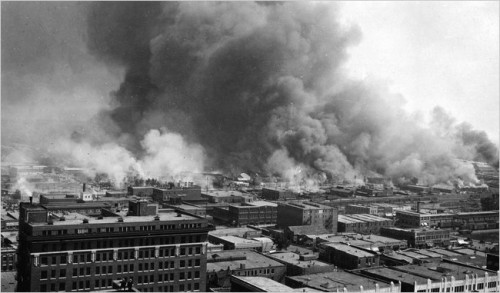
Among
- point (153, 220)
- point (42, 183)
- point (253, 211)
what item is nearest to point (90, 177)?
point (42, 183)

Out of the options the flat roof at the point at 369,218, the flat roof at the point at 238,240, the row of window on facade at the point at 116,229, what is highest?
the row of window on facade at the point at 116,229

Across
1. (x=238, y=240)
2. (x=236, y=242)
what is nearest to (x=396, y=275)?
(x=236, y=242)

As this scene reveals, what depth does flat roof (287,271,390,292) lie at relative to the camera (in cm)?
2758

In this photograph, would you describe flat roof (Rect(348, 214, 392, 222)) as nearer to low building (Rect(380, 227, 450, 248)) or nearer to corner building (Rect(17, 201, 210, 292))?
low building (Rect(380, 227, 450, 248))

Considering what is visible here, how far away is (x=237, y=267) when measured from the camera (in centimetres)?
3231

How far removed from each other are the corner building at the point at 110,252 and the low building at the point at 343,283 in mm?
4984

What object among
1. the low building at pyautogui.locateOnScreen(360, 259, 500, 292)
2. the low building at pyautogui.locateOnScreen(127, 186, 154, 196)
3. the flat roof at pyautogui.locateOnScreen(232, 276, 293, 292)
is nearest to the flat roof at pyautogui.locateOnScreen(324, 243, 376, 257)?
the low building at pyautogui.locateOnScreen(360, 259, 500, 292)

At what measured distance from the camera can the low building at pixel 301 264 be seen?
34.1 metres

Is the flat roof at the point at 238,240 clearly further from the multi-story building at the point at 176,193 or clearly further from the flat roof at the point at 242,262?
the multi-story building at the point at 176,193

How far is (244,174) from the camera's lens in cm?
8269

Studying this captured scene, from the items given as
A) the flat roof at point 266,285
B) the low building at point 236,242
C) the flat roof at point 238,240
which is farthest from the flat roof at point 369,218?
the flat roof at point 266,285

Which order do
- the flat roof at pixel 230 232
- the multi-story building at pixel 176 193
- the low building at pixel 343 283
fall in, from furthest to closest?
1. the multi-story building at pixel 176 193
2. the flat roof at pixel 230 232
3. the low building at pixel 343 283

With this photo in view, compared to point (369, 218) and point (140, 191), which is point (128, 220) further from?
point (140, 191)

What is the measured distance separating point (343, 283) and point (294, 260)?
27.1 feet
